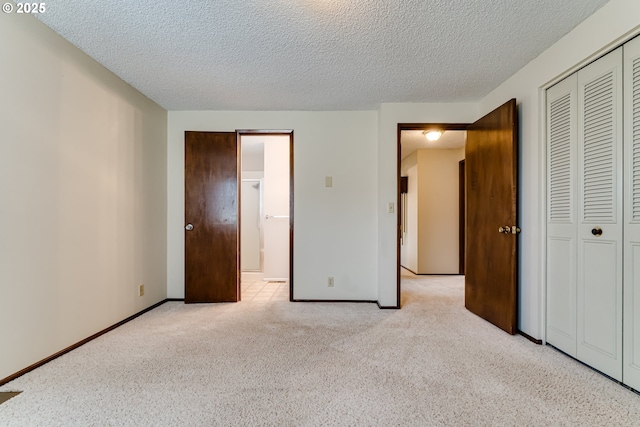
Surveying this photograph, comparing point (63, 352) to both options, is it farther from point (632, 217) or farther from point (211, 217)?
point (632, 217)

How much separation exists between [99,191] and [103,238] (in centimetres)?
39

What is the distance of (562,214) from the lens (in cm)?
215

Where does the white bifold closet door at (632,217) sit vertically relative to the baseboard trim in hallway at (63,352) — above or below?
above

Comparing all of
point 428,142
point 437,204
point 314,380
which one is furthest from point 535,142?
point 437,204

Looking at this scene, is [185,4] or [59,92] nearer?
[185,4]

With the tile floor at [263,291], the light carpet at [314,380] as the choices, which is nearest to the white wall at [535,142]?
the light carpet at [314,380]

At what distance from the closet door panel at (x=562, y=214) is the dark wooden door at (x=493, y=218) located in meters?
0.25

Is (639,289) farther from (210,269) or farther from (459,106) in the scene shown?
(210,269)

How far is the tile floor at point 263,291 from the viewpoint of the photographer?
3672 mm

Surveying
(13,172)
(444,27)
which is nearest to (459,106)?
(444,27)

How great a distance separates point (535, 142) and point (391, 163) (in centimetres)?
128

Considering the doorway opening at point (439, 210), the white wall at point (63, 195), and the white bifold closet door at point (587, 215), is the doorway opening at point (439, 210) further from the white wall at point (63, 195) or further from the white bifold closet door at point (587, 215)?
the white wall at point (63, 195)

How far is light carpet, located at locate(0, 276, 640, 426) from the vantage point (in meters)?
1.41

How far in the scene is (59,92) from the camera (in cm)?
205
